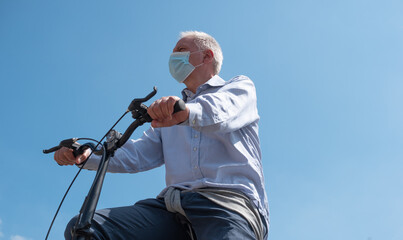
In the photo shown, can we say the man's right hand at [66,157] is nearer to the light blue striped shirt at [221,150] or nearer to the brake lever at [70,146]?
the brake lever at [70,146]

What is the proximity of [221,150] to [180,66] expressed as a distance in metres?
1.37

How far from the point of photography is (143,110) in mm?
2855

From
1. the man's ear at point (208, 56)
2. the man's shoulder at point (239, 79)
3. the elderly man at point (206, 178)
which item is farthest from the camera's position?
the man's ear at point (208, 56)

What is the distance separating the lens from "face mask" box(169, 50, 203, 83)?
4.85 metres

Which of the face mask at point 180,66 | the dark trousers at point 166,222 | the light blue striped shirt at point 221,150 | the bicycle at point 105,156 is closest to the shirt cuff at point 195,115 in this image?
the light blue striped shirt at point 221,150

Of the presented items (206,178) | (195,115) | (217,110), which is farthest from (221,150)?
(195,115)

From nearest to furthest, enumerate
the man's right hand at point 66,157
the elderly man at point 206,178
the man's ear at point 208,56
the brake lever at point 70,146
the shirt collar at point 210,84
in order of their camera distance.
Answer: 1. the elderly man at point 206,178
2. the brake lever at point 70,146
3. the man's right hand at point 66,157
4. the shirt collar at point 210,84
5. the man's ear at point 208,56

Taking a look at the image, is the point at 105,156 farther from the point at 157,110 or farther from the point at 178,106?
the point at 178,106

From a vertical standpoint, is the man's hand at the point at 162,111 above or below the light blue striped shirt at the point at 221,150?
above

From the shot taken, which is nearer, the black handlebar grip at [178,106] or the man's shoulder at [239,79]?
the black handlebar grip at [178,106]

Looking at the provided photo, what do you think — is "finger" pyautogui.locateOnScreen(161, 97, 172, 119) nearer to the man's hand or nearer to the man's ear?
the man's hand

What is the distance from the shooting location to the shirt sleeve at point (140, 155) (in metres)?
4.33

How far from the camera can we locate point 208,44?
506cm

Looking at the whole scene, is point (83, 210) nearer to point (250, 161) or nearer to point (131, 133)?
point (131, 133)
